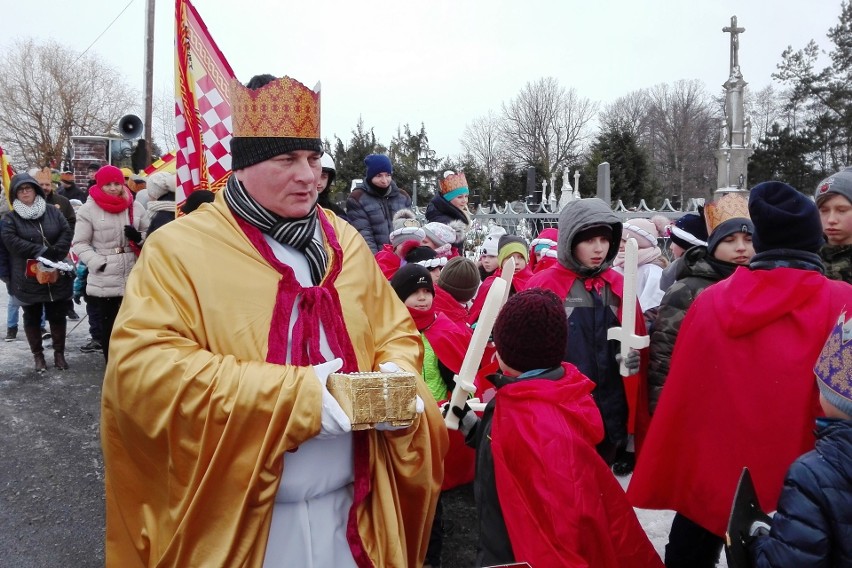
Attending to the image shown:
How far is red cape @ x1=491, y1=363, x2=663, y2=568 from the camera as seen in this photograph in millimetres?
2297

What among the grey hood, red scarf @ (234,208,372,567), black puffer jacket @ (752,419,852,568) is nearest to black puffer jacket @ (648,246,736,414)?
the grey hood

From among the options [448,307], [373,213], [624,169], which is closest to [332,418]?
[448,307]

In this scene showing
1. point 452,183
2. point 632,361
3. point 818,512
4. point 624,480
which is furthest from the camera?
point 452,183

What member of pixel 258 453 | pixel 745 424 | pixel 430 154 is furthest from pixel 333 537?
pixel 430 154

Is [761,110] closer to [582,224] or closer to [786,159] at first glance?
[786,159]

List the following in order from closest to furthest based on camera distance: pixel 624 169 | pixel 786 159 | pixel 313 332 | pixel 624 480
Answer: pixel 313 332 → pixel 624 480 → pixel 624 169 → pixel 786 159

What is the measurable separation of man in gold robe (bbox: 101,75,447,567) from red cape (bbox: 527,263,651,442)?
1.64 m

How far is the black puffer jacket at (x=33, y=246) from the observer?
7203 millimetres

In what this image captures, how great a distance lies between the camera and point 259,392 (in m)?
1.84

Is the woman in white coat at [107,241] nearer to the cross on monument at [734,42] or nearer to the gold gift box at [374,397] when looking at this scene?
the gold gift box at [374,397]

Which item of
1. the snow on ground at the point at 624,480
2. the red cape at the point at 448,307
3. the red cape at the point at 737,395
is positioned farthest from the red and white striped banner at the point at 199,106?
the snow on ground at the point at 624,480

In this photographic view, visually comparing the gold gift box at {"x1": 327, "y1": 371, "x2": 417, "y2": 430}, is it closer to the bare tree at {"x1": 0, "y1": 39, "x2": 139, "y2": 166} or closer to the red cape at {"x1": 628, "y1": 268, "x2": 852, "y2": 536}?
the red cape at {"x1": 628, "y1": 268, "x2": 852, "y2": 536}

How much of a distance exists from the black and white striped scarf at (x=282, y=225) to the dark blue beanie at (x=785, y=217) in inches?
70.4

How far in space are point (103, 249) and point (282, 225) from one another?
5.55 meters
